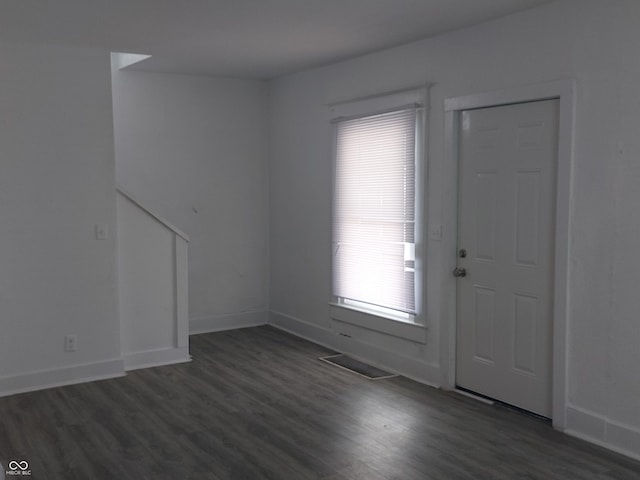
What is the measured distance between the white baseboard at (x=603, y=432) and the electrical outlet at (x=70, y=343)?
351 centimetres

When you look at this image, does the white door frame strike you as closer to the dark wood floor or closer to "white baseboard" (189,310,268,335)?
the dark wood floor

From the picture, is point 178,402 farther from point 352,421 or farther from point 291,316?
point 291,316

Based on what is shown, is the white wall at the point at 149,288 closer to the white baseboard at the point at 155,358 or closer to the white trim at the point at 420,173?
the white baseboard at the point at 155,358

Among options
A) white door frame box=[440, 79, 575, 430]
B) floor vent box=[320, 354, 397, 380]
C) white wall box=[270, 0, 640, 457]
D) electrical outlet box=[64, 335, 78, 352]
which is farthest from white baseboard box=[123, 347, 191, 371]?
white door frame box=[440, 79, 575, 430]

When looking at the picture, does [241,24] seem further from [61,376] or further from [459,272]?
[61,376]

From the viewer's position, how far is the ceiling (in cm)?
378

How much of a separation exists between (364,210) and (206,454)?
2.53 metres

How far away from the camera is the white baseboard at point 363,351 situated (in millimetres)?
4844

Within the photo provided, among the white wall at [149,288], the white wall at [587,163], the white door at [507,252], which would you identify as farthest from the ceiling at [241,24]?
the white wall at [149,288]

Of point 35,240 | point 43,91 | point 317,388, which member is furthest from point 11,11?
point 317,388

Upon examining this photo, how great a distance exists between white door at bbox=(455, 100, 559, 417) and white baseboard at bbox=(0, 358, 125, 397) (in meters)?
2.66

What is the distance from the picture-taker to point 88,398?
4527mm

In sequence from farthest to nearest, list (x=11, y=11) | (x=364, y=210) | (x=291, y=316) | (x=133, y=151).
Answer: (x=291, y=316) < (x=133, y=151) < (x=364, y=210) < (x=11, y=11)

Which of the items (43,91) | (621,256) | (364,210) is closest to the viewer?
(621,256)
